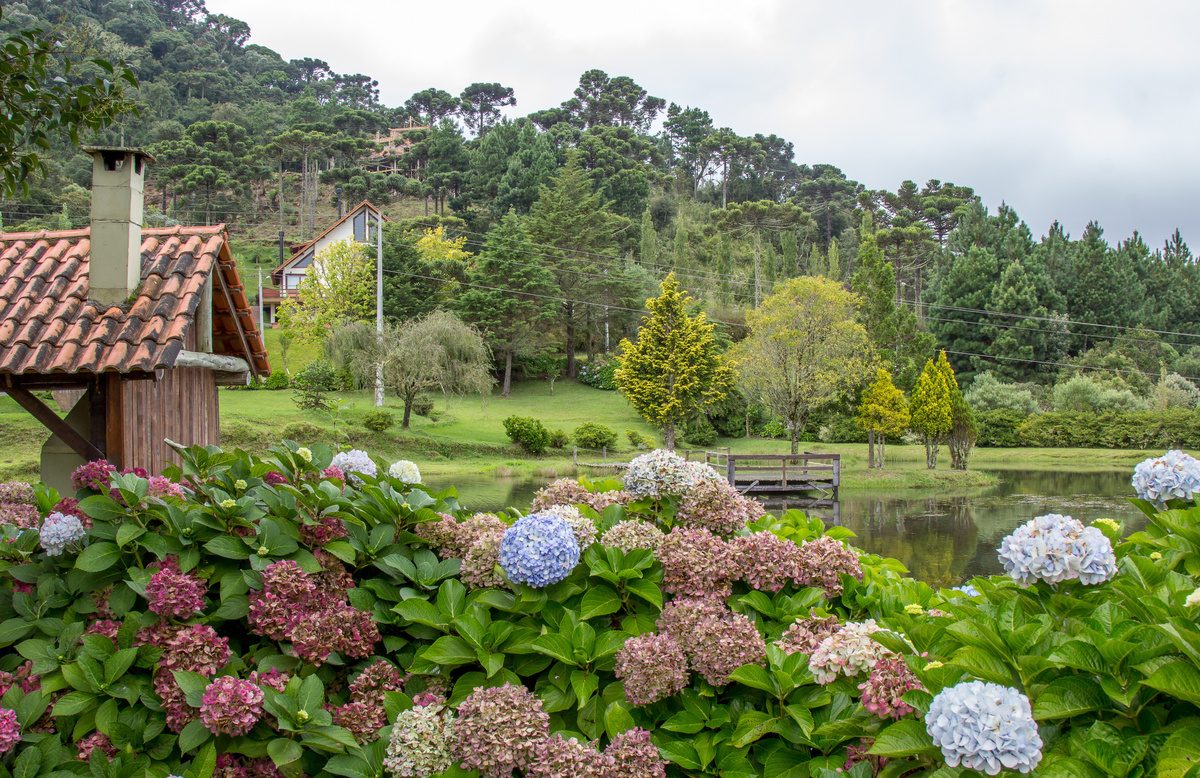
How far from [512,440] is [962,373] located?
30.4 m

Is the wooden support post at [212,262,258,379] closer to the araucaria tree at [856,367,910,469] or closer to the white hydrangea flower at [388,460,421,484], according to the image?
the white hydrangea flower at [388,460,421,484]

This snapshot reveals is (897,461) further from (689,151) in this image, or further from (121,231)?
(689,151)

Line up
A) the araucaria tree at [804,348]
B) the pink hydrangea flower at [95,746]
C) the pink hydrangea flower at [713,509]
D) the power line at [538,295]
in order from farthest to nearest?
the power line at [538,295]
the araucaria tree at [804,348]
the pink hydrangea flower at [713,509]
the pink hydrangea flower at [95,746]

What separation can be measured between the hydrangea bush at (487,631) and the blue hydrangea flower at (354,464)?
149 mm

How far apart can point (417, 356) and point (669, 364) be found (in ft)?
30.6

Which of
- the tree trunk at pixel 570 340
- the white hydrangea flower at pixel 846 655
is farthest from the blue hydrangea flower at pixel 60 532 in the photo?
the tree trunk at pixel 570 340

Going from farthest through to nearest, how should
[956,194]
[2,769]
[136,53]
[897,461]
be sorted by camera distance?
[136,53], [956,194], [897,461], [2,769]

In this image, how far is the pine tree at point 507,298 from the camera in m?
37.1

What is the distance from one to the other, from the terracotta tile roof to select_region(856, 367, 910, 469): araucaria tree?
23783 millimetres

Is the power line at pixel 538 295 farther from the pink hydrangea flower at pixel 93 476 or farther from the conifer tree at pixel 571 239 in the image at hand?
the pink hydrangea flower at pixel 93 476

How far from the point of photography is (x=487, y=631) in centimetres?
218

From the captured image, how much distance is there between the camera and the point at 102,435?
5023 millimetres

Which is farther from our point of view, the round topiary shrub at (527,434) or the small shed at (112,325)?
the round topiary shrub at (527,434)

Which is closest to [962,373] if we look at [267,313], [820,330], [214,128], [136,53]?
[820,330]
